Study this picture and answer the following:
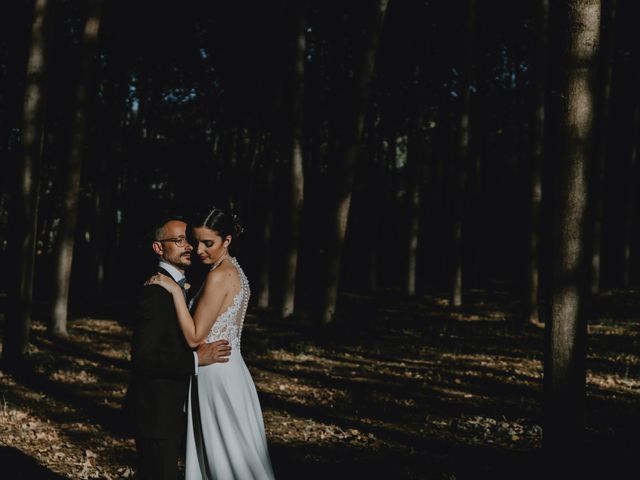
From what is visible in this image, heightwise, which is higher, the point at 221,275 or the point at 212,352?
the point at 221,275

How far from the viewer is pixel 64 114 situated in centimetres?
2623

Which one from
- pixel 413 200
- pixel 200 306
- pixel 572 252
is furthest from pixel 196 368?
pixel 413 200

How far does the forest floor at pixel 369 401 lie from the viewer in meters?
7.11

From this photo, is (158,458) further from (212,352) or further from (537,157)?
(537,157)

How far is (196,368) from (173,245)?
822 millimetres

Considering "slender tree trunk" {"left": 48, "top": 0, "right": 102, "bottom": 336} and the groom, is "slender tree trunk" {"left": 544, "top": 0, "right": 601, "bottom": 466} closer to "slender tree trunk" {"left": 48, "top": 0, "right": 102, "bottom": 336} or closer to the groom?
the groom

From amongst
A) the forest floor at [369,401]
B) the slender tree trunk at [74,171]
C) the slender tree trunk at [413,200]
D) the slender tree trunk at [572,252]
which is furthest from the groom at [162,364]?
the slender tree trunk at [413,200]

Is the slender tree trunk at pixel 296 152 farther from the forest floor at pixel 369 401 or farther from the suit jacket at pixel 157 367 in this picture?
the suit jacket at pixel 157 367

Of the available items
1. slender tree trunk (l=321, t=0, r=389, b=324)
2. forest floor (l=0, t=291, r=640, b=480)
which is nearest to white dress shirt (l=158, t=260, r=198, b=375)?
forest floor (l=0, t=291, r=640, b=480)

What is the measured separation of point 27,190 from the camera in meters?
11.3

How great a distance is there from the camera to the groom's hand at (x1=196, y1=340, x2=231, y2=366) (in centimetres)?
456

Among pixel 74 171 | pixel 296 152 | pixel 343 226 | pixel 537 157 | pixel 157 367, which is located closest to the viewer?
pixel 157 367

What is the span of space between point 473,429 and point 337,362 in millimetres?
4909

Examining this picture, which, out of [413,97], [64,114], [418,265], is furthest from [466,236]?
[64,114]
